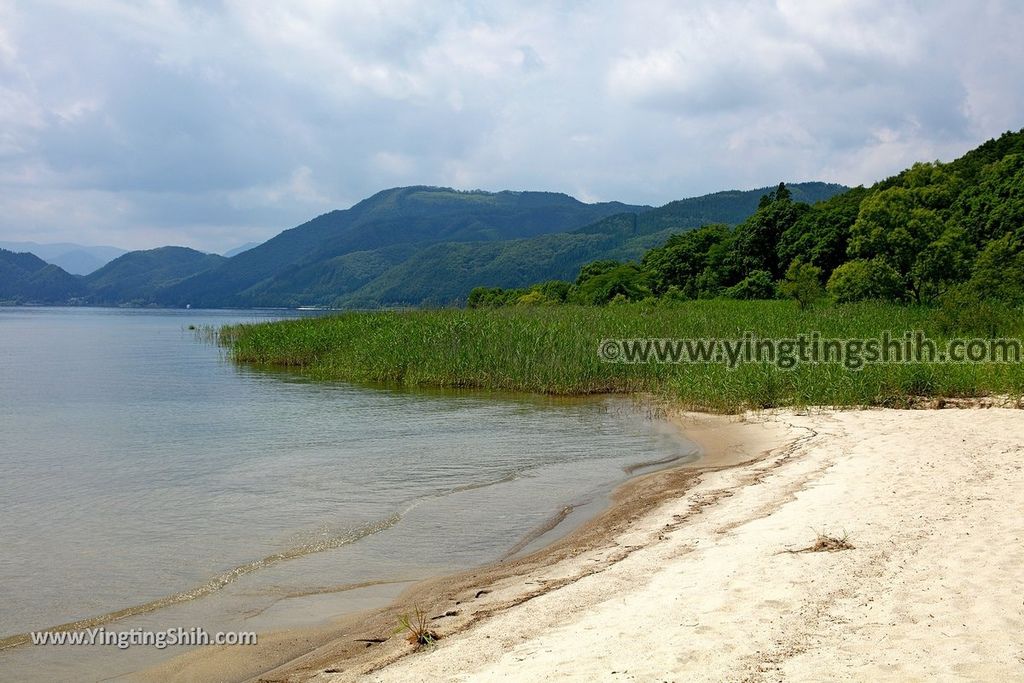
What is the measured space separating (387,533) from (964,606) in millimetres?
5756

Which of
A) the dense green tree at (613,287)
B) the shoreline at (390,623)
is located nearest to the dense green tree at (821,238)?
the dense green tree at (613,287)

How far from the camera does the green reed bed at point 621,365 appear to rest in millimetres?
15602

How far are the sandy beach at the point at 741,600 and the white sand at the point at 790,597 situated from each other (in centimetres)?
2

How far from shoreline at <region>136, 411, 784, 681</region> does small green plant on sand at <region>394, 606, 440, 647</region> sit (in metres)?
0.07

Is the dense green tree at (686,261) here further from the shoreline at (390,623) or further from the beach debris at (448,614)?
the beach debris at (448,614)

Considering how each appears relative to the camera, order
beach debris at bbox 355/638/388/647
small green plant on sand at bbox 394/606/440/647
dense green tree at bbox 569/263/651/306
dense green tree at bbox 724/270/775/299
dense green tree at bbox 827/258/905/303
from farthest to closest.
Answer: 1. dense green tree at bbox 569/263/651/306
2. dense green tree at bbox 724/270/775/299
3. dense green tree at bbox 827/258/905/303
4. beach debris at bbox 355/638/388/647
5. small green plant on sand at bbox 394/606/440/647

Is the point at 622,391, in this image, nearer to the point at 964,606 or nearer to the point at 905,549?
the point at 905,549

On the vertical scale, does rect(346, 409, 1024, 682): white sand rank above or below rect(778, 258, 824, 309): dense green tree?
below

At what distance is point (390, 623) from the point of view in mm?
5926

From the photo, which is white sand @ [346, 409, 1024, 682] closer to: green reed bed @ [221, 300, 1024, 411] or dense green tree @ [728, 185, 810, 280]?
green reed bed @ [221, 300, 1024, 411]

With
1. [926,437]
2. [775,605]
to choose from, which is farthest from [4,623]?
[926,437]

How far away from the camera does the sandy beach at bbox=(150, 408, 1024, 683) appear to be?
4426mm

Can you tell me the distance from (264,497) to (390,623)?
5.27 m

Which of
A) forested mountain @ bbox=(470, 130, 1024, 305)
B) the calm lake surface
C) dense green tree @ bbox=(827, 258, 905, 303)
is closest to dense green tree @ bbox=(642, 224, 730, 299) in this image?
forested mountain @ bbox=(470, 130, 1024, 305)
